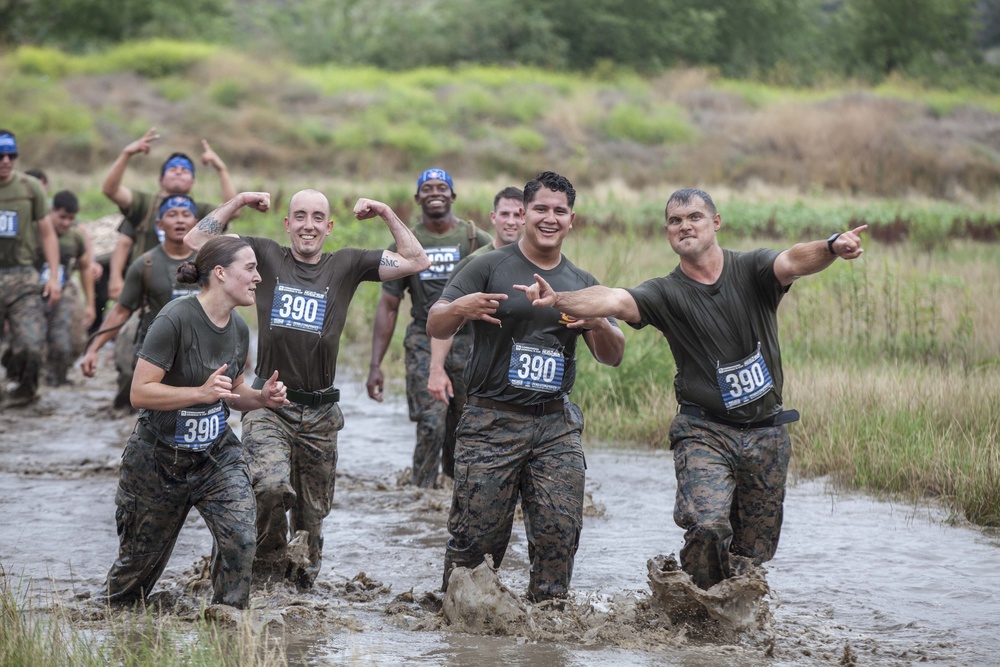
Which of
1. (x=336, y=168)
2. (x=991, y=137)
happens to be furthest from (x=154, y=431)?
(x=991, y=137)

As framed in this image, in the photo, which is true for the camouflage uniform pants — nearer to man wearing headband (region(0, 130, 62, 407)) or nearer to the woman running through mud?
man wearing headband (region(0, 130, 62, 407))

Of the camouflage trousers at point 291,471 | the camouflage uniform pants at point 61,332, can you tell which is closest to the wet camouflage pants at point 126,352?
the camouflage uniform pants at point 61,332

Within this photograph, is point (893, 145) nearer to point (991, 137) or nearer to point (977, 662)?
point (991, 137)

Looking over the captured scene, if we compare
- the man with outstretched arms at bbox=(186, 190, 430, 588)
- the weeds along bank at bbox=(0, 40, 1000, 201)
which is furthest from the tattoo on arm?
the weeds along bank at bbox=(0, 40, 1000, 201)

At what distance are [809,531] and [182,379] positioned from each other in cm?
460

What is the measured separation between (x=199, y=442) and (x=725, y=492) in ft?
8.09

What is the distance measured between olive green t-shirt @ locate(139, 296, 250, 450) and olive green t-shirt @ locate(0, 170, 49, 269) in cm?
664

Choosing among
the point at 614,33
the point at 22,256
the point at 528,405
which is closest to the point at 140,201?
the point at 22,256

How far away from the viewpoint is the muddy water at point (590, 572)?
612cm

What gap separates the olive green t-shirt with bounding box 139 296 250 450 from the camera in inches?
232

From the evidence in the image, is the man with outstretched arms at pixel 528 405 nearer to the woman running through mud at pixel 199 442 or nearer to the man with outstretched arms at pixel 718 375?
the man with outstretched arms at pixel 718 375

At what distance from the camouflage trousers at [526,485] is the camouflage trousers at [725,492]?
0.54 m

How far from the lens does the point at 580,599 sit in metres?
7.02

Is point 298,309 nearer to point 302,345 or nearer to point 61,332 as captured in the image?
point 302,345
